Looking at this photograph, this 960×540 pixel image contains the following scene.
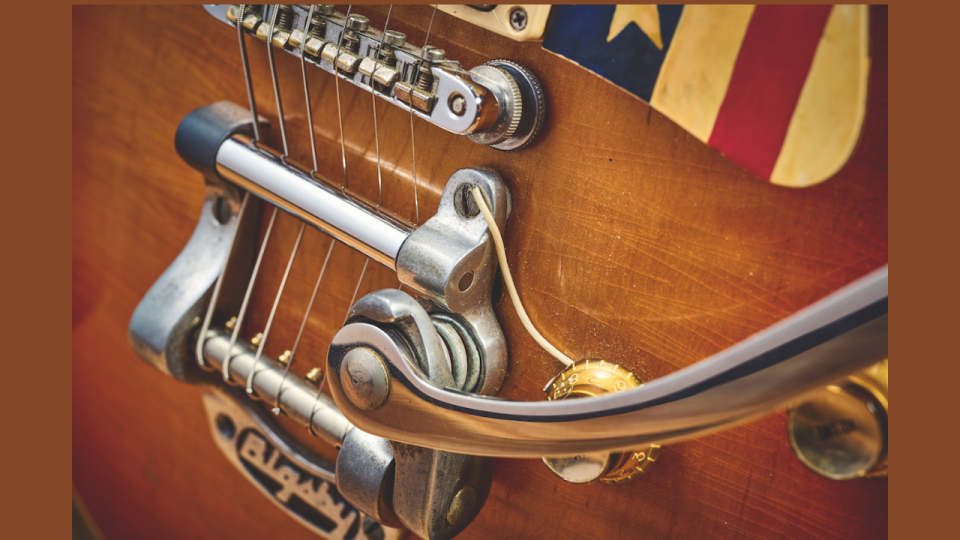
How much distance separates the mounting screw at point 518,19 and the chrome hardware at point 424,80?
26 millimetres

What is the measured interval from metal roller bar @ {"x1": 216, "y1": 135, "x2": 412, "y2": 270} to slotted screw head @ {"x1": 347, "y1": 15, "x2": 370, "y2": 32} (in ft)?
0.37

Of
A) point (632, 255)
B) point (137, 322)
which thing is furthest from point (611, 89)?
point (137, 322)

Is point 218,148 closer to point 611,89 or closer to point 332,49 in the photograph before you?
point 332,49

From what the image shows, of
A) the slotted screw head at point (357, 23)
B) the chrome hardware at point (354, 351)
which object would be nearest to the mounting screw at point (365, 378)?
the chrome hardware at point (354, 351)

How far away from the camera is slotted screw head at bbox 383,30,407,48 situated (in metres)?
0.44

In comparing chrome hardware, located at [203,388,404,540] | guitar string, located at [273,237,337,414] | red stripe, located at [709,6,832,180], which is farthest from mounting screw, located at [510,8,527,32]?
chrome hardware, located at [203,388,404,540]

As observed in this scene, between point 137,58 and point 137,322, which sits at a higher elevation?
point 137,58

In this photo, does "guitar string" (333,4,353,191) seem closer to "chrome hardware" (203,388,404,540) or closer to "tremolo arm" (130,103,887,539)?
"tremolo arm" (130,103,887,539)

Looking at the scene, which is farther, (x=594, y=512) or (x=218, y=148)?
(x=218, y=148)

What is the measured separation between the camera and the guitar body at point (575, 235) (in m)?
0.35

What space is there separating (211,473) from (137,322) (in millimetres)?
196

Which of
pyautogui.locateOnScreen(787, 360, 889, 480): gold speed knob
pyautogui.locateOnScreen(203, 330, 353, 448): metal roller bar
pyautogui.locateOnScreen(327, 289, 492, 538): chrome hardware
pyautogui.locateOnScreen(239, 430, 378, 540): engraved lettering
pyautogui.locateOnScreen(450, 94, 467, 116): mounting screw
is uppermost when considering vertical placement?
pyautogui.locateOnScreen(450, 94, 467, 116): mounting screw

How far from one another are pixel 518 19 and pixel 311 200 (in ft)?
0.66

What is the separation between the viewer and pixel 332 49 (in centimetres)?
47
